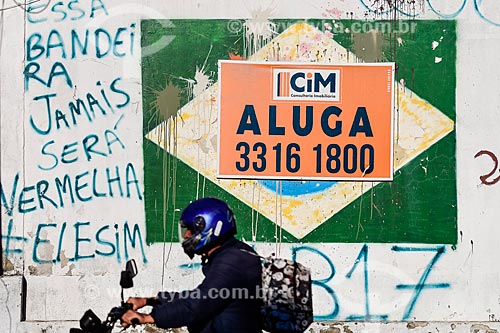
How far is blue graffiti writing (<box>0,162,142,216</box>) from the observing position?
26.3 feet

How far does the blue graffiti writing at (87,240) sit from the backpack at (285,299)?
9.76ft

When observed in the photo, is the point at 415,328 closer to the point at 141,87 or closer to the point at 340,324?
the point at 340,324

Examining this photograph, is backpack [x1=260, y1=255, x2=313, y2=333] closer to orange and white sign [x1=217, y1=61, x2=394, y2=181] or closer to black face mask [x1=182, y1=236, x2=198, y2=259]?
black face mask [x1=182, y1=236, x2=198, y2=259]

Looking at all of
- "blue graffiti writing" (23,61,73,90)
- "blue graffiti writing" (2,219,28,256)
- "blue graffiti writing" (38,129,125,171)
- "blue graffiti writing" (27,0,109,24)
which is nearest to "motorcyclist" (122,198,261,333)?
"blue graffiti writing" (38,129,125,171)

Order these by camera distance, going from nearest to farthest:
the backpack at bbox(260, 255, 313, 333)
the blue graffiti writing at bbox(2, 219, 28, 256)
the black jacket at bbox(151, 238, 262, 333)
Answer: the black jacket at bbox(151, 238, 262, 333), the backpack at bbox(260, 255, 313, 333), the blue graffiti writing at bbox(2, 219, 28, 256)

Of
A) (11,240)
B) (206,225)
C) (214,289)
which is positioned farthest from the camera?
(11,240)

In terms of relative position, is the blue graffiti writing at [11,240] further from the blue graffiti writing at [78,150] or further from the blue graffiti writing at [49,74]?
the blue graffiti writing at [49,74]

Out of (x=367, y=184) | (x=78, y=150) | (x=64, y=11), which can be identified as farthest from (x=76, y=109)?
(x=367, y=184)

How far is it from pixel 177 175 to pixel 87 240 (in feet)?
2.98

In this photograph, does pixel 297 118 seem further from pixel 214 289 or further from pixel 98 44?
pixel 214 289

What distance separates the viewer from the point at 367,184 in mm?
8047

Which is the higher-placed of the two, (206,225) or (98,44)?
(98,44)

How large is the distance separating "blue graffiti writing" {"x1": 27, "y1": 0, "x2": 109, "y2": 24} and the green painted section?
0.42 m

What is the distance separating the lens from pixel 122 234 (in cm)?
802
